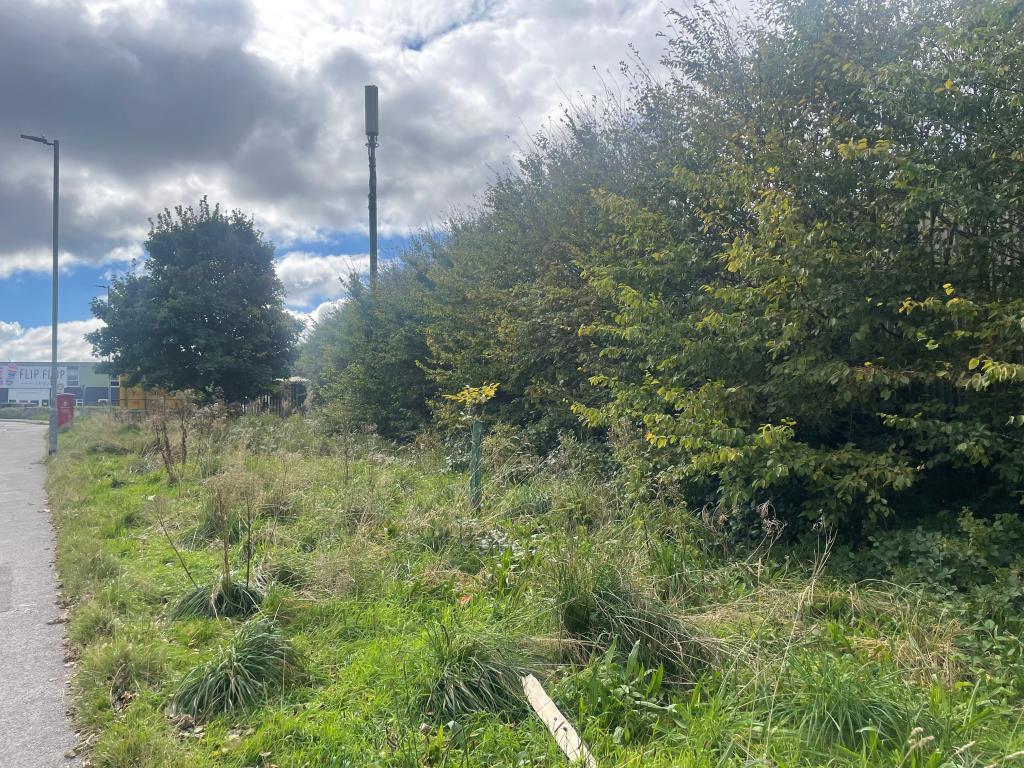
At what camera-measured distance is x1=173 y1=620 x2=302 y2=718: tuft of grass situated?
3809 mm

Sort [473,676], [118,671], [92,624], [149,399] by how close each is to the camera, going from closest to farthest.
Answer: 1. [473,676]
2. [118,671]
3. [92,624]
4. [149,399]

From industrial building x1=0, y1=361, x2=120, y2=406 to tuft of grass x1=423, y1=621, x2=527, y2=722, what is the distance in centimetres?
6254

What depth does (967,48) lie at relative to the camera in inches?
197

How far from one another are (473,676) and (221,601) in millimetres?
2544

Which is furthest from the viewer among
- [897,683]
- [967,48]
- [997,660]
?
[967,48]

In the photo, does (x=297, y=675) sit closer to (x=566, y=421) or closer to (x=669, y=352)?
(x=669, y=352)

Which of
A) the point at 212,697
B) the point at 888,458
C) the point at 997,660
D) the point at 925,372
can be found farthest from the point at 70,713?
the point at 925,372

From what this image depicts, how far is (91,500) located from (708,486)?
8.73m

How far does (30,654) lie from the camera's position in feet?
15.7

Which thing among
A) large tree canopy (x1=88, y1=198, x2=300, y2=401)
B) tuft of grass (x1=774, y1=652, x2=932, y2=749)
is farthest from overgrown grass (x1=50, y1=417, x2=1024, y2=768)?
large tree canopy (x1=88, y1=198, x2=300, y2=401)

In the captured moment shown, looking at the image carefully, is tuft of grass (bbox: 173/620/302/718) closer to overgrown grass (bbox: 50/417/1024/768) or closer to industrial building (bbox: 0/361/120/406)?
overgrown grass (bbox: 50/417/1024/768)

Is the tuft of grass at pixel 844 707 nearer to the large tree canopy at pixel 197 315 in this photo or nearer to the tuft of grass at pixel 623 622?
the tuft of grass at pixel 623 622

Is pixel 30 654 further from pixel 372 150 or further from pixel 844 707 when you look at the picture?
pixel 372 150

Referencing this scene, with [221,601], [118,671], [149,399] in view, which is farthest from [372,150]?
[118,671]
